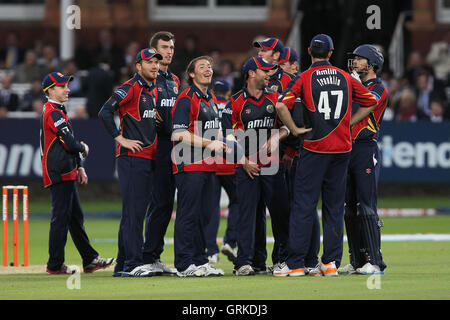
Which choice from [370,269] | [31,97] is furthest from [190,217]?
[31,97]

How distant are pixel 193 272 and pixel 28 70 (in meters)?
15.0

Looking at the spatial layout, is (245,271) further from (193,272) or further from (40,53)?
(40,53)

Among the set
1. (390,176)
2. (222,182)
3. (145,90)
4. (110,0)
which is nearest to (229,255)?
(222,182)

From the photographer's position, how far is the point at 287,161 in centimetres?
1245

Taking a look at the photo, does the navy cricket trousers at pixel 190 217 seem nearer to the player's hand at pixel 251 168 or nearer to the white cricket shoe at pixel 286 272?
the player's hand at pixel 251 168

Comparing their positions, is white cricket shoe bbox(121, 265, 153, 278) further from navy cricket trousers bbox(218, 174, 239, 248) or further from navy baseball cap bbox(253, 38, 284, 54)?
navy baseball cap bbox(253, 38, 284, 54)

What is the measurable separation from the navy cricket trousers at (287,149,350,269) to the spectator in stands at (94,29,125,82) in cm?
1388

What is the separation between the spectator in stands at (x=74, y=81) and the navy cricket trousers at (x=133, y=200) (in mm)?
13005

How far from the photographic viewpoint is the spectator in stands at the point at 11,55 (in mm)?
27678

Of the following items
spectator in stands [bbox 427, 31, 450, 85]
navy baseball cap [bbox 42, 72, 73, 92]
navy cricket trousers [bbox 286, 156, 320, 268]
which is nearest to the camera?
navy cricket trousers [bbox 286, 156, 320, 268]

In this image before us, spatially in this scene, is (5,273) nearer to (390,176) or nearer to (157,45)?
(157,45)

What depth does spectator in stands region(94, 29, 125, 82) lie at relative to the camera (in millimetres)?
Result: 25719

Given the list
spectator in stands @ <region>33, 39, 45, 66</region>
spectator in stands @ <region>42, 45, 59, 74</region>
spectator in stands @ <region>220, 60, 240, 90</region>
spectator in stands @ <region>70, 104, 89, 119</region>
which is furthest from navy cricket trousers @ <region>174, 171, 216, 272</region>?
spectator in stands @ <region>33, 39, 45, 66</region>

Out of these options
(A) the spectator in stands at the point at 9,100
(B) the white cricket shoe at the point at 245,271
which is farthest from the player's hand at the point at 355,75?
(A) the spectator in stands at the point at 9,100
